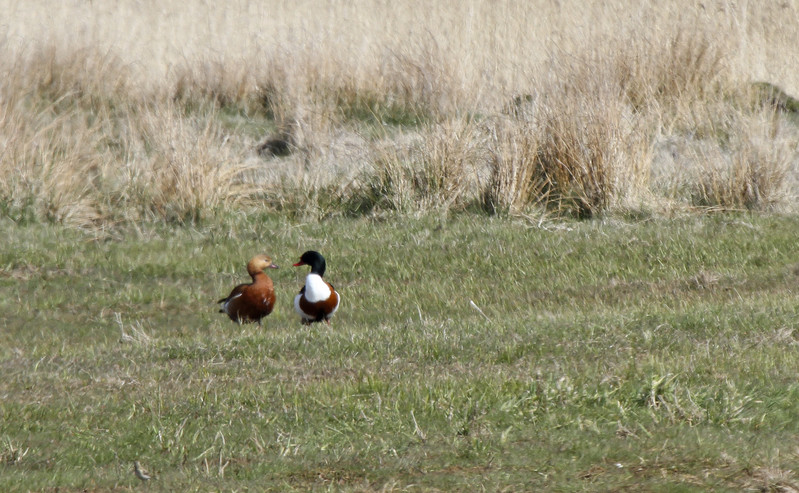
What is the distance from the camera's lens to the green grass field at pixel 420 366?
13.9 feet

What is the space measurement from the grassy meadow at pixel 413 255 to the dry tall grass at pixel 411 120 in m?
0.05

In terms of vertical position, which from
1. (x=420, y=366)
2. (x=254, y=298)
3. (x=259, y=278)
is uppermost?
(x=420, y=366)

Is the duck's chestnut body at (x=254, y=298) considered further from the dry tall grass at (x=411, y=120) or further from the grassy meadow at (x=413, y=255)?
the dry tall grass at (x=411, y=120)

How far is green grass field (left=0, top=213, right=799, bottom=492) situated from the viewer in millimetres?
4246

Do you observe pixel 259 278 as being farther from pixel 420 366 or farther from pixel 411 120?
pixel 411 120

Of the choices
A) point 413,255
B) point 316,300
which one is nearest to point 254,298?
point 316,300

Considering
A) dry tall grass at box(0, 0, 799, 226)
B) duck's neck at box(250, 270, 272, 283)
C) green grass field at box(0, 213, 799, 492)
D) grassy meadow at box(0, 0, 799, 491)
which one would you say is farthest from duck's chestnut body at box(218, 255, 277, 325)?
dry tall grass at box(0, 0, 799, 226)

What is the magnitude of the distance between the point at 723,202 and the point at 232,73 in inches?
324

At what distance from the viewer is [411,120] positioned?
1487 cm

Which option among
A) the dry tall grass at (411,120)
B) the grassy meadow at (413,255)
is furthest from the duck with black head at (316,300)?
the dry tall grass at (411,120)

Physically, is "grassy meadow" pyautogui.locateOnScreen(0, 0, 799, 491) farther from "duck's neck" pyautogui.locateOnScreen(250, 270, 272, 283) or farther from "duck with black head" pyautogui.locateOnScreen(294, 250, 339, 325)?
"duck's neck" pyautogui.locateOnScreen(250, 270, 272, 283)

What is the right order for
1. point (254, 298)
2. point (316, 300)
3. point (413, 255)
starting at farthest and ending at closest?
point (413, 255) < point (254, 298) < point (316, 300)

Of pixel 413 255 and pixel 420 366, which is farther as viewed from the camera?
pixel 413 255

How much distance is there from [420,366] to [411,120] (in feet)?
30.9
